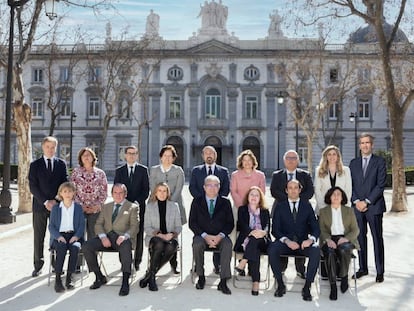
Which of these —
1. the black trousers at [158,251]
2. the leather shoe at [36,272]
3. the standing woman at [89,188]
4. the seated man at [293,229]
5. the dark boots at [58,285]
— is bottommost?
the leather shoe at [36,272]

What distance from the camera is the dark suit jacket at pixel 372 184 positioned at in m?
6.80

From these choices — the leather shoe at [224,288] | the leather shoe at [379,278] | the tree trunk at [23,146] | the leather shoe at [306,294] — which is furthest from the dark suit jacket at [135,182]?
the tree trunk at [23,146]

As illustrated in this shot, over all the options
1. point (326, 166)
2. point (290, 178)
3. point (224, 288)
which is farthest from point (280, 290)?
point (326, 166)

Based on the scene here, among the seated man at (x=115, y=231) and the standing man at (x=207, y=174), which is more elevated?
the standing man at (x=207, y=174)

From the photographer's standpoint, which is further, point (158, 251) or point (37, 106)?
point (37, 106)

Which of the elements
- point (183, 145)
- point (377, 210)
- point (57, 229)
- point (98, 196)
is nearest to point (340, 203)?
point (377, 210)

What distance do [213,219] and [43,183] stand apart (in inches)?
105

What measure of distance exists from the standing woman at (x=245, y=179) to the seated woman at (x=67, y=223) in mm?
2351

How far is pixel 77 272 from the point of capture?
693cm

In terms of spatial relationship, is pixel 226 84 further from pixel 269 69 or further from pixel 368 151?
pixel 368 151

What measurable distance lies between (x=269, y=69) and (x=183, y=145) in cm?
1004

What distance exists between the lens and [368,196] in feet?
22.6

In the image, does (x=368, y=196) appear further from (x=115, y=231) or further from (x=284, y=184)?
(x=115, y=231)

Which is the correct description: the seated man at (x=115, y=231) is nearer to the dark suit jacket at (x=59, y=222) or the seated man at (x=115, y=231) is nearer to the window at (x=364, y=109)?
the dark suit jacket at (x=59, y=222)
